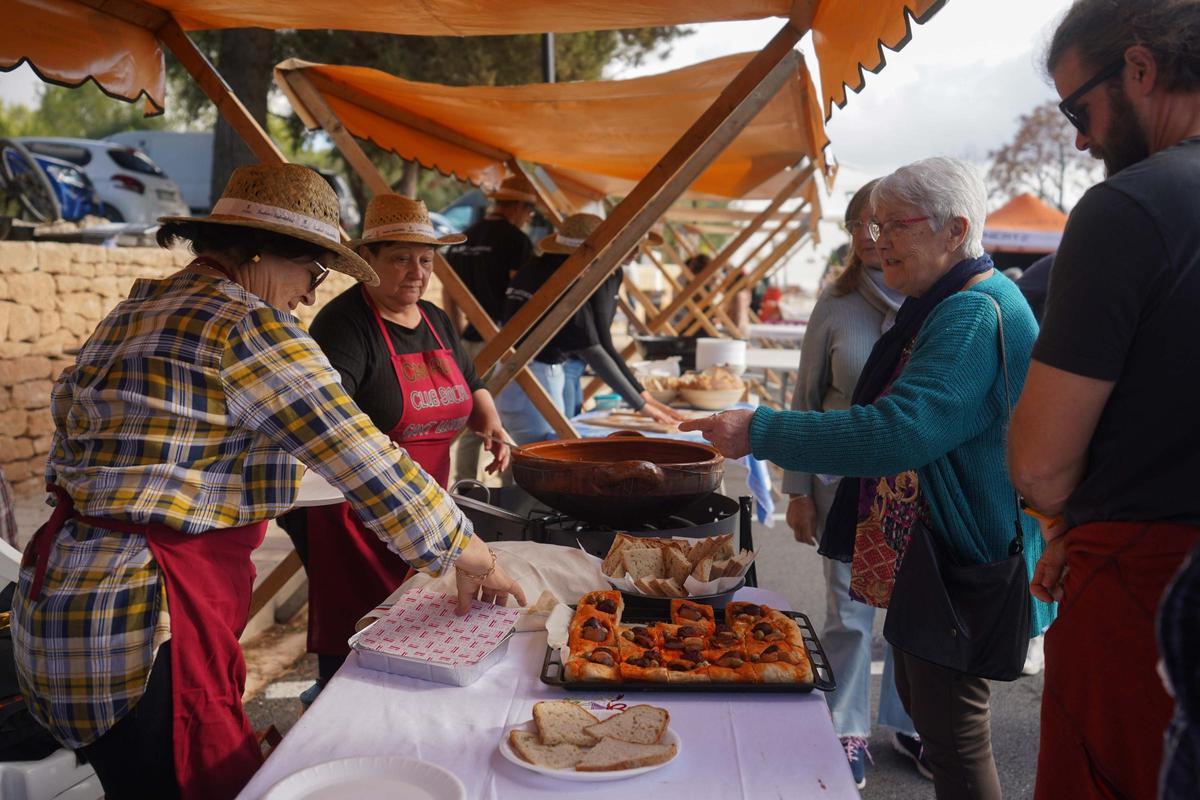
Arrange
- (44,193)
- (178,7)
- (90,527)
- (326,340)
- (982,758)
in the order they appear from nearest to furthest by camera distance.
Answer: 1. (90,527)
2. (982,758)
3. (326,340)
4. (178,7)
5. (44,193)

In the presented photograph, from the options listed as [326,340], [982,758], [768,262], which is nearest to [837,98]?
[326,340]

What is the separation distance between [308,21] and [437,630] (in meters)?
2.52

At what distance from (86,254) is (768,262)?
9291 mm

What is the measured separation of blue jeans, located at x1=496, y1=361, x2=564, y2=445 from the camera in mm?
5262

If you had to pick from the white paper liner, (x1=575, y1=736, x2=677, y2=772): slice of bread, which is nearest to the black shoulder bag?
the white paper liner

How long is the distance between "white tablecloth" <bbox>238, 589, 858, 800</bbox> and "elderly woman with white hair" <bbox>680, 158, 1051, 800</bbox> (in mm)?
624

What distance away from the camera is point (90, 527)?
157 centimetres

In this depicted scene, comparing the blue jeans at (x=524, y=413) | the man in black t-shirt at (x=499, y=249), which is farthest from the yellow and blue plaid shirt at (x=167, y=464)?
the man in black t-shirt at (x=499, y=249)

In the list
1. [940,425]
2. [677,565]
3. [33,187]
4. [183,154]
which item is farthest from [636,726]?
[183,154]

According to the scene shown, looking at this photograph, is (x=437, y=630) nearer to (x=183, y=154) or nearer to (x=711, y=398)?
(x=711, y=398)

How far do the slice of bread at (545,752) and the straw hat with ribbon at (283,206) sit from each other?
3.14 feet

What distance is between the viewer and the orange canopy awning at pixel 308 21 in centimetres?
292

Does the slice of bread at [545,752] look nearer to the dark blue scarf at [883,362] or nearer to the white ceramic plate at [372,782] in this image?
the white ceramic plate at [372,782]

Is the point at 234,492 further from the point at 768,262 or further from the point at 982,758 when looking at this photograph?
the point at 768,262
